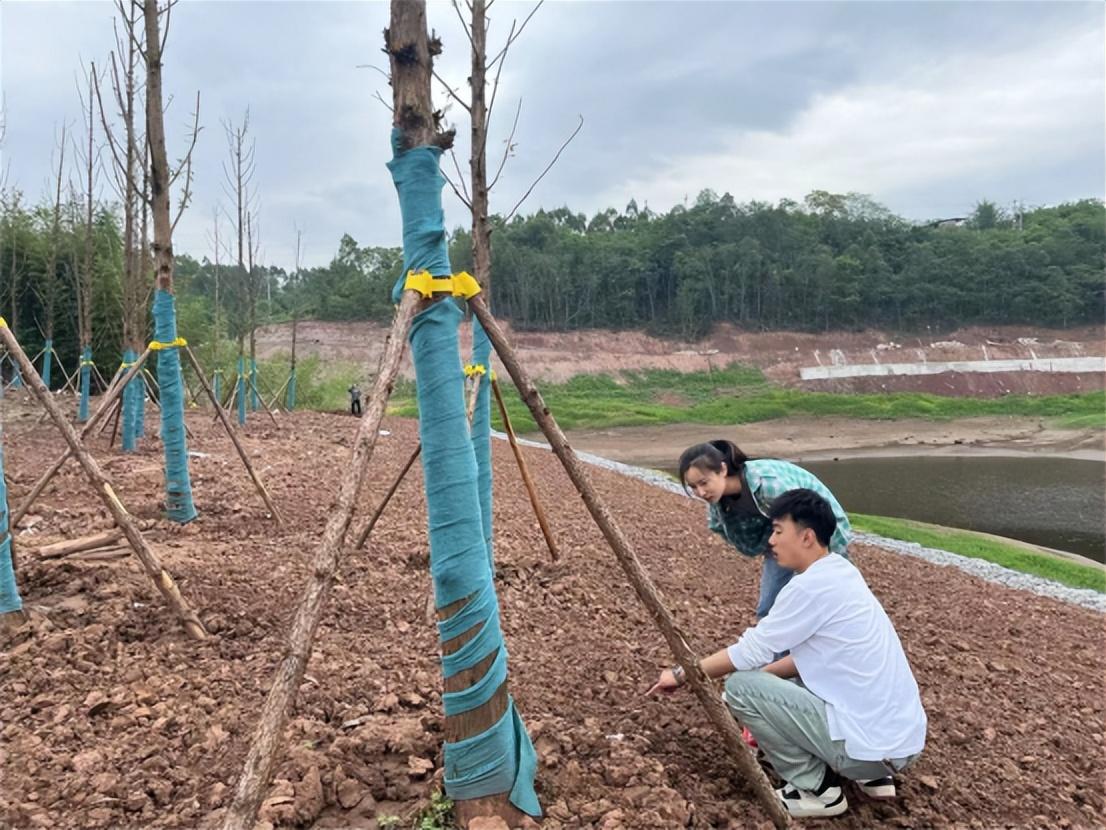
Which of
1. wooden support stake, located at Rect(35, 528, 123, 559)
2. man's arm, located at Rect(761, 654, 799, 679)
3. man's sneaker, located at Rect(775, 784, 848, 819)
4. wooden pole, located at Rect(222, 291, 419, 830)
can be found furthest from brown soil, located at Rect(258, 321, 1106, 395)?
wooden pole, located at Rect(222, 291, 419, 830)

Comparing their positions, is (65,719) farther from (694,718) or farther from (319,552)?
(694,718)

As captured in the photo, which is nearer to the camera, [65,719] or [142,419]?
[65,719]

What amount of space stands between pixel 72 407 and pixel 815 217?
199 feet

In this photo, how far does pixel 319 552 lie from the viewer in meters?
1.87

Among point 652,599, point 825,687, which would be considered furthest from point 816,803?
point 652,599

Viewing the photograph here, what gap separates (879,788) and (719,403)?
34853 millimetres

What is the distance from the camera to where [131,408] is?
346 inches

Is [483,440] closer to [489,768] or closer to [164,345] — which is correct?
[489,768]

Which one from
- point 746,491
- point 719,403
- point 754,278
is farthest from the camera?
point 754,278

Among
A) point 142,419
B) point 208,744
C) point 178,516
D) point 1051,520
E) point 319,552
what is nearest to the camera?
point 319,552

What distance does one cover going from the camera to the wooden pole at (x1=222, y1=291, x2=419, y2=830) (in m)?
1.69

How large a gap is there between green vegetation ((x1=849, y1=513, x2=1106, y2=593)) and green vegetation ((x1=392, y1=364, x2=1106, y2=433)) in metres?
15.6

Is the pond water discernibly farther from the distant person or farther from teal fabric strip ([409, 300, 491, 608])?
teal fabric strip ([409, 300, 491, 608])

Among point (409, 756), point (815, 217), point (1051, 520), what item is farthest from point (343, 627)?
point (815, 217)
